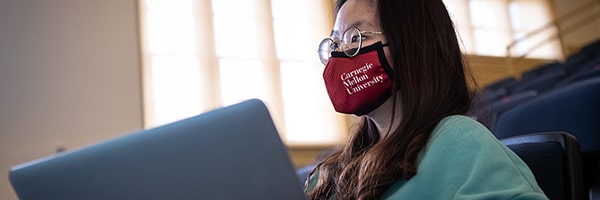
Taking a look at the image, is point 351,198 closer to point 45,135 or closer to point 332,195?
point 332,195

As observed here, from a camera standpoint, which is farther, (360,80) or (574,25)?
(574,25)

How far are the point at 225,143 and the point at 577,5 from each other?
8517 millimetres

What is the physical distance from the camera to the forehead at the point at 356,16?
3.79 ft

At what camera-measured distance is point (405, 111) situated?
1063 mm

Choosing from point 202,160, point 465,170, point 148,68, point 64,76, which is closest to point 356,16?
point 465,170

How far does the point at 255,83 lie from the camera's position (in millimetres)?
6449

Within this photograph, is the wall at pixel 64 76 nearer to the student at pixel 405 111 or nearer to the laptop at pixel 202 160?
the student at pixel 405 111

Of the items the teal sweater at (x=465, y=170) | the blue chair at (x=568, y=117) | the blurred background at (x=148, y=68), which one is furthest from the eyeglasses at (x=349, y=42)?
the blurred background at (x=148, y=68)

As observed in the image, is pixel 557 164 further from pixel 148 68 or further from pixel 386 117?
pixel 148 68

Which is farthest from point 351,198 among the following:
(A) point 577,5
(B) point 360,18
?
(A) point 577,5

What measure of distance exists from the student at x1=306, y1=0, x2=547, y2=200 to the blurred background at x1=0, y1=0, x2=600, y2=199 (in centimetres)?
437

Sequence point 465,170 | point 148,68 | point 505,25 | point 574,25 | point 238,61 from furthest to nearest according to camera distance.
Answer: point 574,25 < point 505,25 < point 238,61 < point 148,68 < point 465,170

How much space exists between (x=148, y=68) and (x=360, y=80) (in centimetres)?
511

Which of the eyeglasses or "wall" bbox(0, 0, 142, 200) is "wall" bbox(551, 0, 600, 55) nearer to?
"wall" bbox(0, 0, 142, 200)
